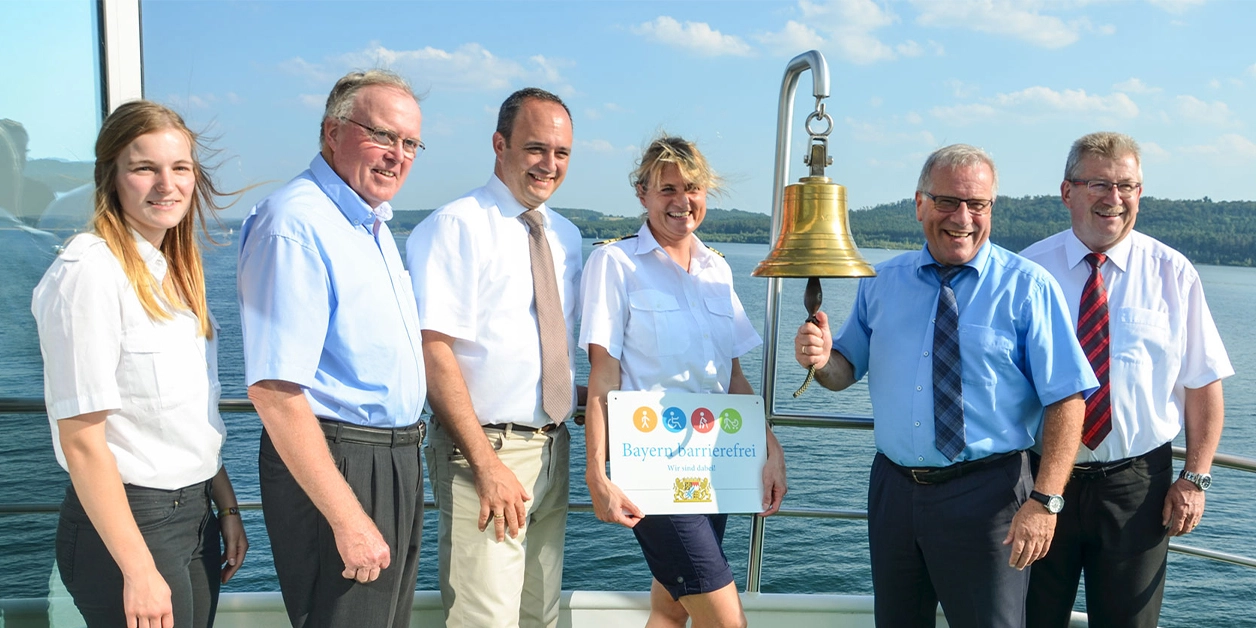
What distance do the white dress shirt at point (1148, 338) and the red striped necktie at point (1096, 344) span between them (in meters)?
0.02

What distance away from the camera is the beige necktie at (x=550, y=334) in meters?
2.64

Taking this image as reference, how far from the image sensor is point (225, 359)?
139 feet

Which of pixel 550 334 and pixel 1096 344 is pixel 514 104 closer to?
pixel 550 334

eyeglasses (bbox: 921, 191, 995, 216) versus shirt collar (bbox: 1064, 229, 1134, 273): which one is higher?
eyeglasses (bbox: 921, 191, 995, 216)

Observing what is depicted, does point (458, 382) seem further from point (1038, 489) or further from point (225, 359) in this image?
point (225, 359)

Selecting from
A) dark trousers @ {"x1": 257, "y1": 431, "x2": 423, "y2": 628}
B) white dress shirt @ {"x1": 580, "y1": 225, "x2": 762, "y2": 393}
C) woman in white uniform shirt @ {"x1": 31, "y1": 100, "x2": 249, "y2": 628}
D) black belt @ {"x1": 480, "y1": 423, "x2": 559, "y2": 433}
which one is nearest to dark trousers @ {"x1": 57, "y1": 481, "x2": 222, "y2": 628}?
woman in white uniform shirt @ {"x1": 31, "y1": 100, "x2": 249, "y2": 628}

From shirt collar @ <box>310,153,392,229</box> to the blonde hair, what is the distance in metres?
0.25

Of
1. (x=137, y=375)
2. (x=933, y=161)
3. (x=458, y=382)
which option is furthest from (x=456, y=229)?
(x=933, y=161)

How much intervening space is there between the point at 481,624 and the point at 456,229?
111 centimetres

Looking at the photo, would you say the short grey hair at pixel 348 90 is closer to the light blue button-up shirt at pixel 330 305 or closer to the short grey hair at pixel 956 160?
the light blue button-up shirt at pixel 330 305

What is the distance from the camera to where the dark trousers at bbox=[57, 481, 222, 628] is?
1896 mm

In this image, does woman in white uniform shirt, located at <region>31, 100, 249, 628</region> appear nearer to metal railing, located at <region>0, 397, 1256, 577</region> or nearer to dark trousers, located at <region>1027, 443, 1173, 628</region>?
metal railing, located at <region>0, 397, 1256, 577</region>

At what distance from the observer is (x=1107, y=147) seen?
115 inches

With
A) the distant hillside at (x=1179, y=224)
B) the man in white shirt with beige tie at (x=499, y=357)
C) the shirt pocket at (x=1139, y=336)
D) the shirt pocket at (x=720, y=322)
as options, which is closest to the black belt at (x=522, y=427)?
the man in white shirt with beige tie at (x=499, y=357)
